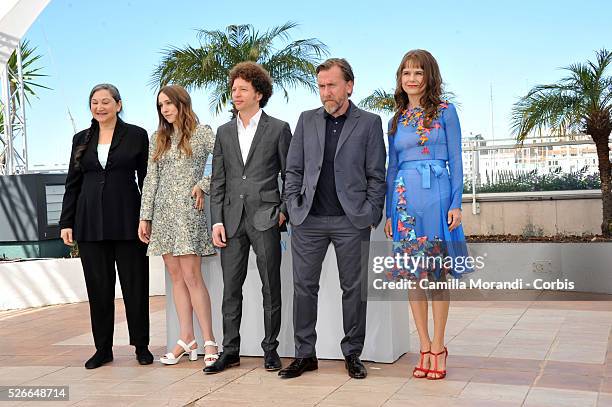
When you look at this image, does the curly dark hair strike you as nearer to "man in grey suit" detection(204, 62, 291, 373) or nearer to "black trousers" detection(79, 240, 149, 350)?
"man in grey suit" detection(204, 62, 291, 373)

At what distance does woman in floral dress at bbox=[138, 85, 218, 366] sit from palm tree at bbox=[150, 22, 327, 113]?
8.08 meters

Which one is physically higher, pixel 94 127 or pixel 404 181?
pixel 94 127

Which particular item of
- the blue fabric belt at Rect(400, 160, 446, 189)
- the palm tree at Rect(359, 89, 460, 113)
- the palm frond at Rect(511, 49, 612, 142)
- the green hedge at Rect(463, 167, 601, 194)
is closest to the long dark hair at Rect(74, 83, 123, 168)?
the blue fabric belt at Rect(400, 160, 446, 189)

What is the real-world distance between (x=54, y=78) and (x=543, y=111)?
12.2 metres

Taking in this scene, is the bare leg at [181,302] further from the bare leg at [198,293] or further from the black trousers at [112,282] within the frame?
the black trousers at [112,282]

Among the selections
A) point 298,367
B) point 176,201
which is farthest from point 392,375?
point 176,201

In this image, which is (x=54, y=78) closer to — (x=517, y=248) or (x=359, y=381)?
(x=517, y=248)

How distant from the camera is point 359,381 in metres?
4.30

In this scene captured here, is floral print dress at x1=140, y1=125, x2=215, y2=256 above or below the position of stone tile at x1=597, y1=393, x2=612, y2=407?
above

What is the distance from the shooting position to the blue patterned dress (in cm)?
419

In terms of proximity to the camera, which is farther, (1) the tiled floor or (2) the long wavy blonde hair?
(2) the long wavy blonde hair

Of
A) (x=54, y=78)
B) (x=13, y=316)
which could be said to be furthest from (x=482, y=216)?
(x=54, y=78)

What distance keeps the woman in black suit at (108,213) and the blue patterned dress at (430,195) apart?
5.61ft

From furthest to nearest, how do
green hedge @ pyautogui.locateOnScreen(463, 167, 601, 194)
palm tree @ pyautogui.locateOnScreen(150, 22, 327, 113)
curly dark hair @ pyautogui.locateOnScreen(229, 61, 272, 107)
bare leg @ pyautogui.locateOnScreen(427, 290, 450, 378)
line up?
palm tree @ pyautogui.locateOnScreen(150, 22, 327, 113)
green hedge @ pyautogui.locateOnScreen(463, 167, 601, 194)
curly dark hair @ pyautogui.locateOnScreen(229, 61, 272, 107)
bare leg @ pyautogui.locateOnScreen(427, 290, 450, 378)
